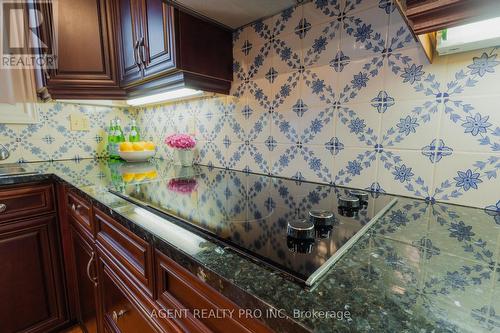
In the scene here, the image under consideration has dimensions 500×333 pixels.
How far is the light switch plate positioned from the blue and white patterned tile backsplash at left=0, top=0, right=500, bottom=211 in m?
1.06

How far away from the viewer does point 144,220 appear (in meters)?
0.56

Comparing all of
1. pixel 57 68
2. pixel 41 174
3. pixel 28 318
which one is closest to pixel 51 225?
pixel 41 174

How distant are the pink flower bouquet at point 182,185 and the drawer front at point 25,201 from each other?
0.66 m

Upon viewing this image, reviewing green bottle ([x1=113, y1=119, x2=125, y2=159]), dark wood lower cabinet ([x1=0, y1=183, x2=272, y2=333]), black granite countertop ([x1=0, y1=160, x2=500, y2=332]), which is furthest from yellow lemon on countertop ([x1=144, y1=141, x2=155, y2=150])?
black granite countertop ([x1=0, y1=160, x2=500, y2=332])

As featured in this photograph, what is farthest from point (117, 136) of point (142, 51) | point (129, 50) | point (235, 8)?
point (235, 8)

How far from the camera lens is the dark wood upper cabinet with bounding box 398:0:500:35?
1.33 feet

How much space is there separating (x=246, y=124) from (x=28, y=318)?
141 centimetres

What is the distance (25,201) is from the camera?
3.66ft

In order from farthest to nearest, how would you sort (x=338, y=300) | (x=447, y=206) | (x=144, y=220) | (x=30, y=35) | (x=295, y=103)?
(x=30, y=35) < (x=295, y=103) < (x=447, y=206) < (x=144, y=220) < (x=338, y=300)

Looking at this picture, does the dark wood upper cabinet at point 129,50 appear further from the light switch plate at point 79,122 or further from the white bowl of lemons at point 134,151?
the white bowl of lemons at point 134,151

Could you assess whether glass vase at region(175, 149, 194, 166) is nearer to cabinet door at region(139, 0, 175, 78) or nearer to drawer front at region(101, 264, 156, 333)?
cabinet door at region(139, 0, 175, 78)

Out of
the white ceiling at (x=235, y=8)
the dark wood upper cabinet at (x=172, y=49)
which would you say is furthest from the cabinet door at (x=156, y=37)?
the white ceiling at (x=235, y=8)

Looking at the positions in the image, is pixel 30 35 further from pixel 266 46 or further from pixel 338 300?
pixel 338 300

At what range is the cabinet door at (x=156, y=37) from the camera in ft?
3.25
